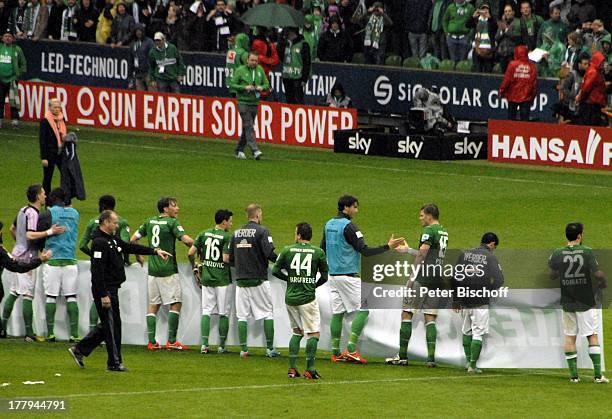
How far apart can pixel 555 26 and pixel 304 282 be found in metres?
20.3

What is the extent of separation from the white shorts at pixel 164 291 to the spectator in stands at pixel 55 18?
89.1 ft

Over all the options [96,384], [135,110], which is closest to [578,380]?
[96,384]

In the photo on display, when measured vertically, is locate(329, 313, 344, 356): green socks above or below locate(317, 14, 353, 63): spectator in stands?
below

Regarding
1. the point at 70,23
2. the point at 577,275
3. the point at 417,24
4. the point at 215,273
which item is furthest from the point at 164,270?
the point at 70,23

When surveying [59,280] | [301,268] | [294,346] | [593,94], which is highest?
[593,94]

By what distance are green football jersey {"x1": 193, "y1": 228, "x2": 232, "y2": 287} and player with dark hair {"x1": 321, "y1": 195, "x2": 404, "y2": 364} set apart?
3.94 feet

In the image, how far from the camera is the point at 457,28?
37250 mm

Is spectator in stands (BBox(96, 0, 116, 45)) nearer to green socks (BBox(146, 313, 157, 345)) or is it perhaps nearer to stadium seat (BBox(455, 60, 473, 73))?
stadium seat (BBox(455, 60, 473, 73))

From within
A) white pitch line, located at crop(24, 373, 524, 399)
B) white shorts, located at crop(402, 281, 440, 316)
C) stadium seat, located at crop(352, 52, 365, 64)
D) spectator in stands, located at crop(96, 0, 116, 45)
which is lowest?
white pitch line, located at crop(24, 373, 524, 399)

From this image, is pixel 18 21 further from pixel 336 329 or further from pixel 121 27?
pixel 336 329

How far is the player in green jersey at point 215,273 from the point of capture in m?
18.2

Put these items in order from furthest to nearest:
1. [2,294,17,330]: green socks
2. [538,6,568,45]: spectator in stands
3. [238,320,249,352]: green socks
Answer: [538,6,568,45]: spectator in stands < [2,294,17,330]: green socks < [238,320,249,352]: green socks

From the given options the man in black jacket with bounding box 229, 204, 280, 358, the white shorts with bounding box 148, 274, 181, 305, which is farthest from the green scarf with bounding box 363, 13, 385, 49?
the man in black jacket with bounding box 229, 204, 280, 358

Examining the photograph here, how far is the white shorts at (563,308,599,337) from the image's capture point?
16594 mm
